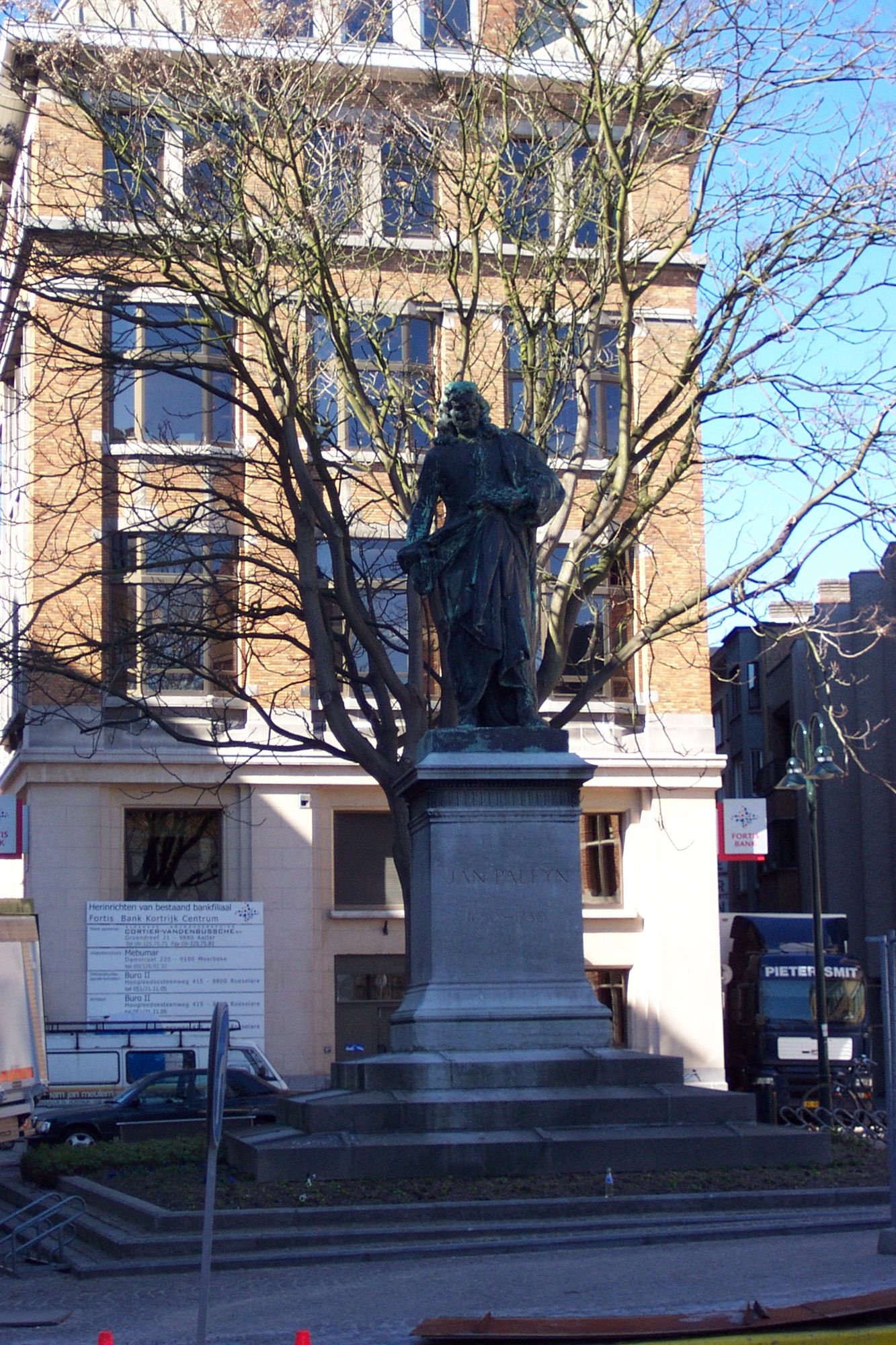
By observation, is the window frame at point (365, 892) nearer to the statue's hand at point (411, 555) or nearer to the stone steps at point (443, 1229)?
the statue's hand at point (411, 555)

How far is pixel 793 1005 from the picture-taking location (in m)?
30.4

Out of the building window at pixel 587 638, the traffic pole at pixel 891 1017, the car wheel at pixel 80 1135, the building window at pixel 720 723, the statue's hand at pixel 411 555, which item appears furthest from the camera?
the building window at pixel 720 723

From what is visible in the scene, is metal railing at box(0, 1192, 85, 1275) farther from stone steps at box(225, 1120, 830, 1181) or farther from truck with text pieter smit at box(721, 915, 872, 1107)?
truck with text pieter smit at box(721, 915, 872, 1107)

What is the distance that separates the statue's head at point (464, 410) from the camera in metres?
12.5

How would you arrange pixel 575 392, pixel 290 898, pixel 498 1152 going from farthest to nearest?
pixel 290 898, pixel 575 392, pixel 498 1152

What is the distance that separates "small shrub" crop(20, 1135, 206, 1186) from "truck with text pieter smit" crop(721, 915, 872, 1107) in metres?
16.6

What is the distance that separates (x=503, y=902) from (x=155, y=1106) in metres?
12.7

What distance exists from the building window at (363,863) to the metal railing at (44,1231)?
1841 centimetres

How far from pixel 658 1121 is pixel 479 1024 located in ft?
4.26

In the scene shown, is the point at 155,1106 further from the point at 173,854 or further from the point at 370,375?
the point at 370,375

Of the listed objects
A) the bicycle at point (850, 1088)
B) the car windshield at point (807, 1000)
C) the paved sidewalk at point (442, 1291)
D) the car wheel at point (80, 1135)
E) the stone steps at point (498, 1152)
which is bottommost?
the bicycle at point (850, 1088)

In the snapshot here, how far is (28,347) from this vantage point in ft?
99.2

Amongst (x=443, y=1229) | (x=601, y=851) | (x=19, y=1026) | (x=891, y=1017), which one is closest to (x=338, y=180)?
(x=19, y=1026)

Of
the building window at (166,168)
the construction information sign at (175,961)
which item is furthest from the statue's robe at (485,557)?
the construction information sign at (175,961)
